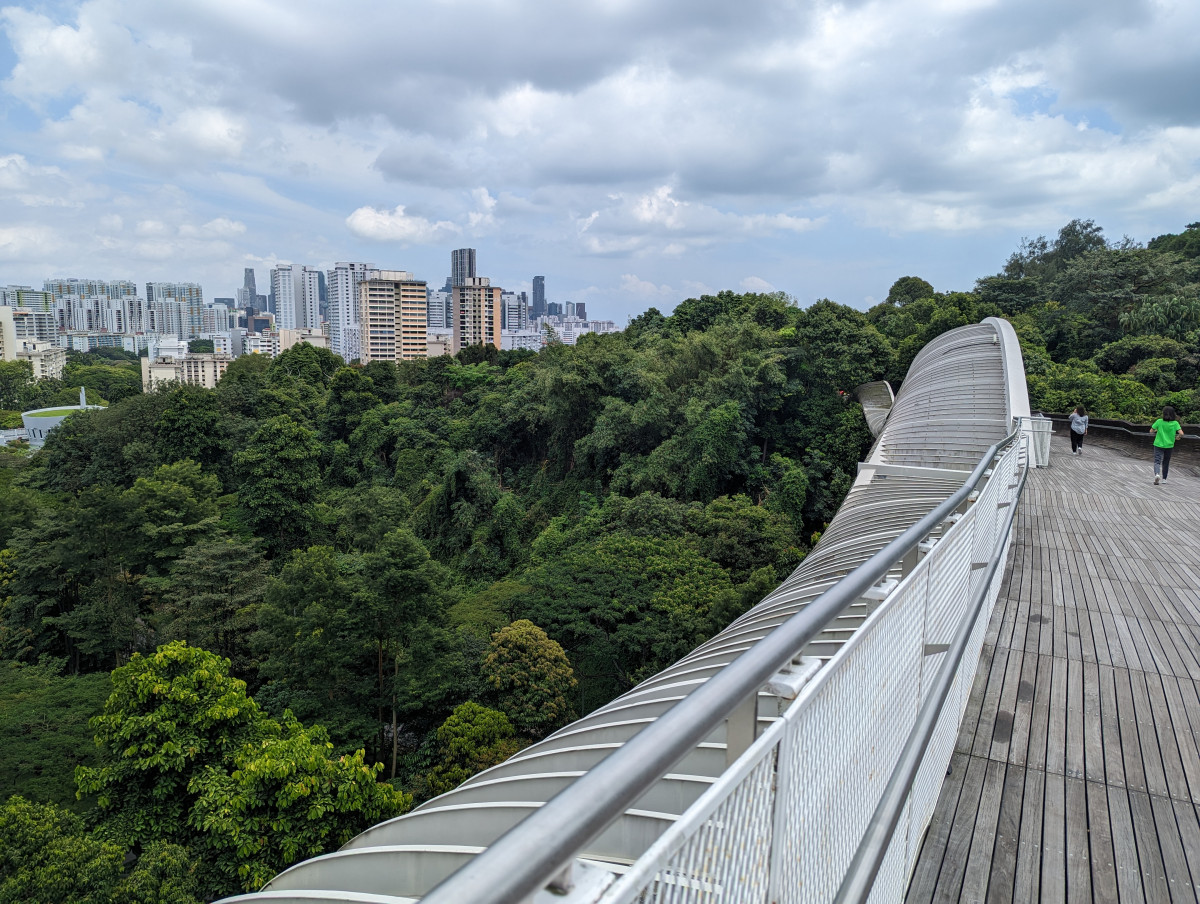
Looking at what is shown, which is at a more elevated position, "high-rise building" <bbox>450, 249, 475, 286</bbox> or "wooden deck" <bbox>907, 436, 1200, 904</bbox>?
"high-rise building" <bbox>450, 249, 475, 286</bbox>

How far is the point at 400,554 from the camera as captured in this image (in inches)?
587

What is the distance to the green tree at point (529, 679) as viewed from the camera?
565 inches

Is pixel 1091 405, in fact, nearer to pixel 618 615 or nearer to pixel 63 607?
pixel 618 615

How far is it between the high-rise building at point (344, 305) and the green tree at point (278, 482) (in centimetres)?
12331

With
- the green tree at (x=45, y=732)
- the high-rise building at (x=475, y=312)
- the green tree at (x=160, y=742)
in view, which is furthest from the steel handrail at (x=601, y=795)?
the high-rise building at (x=475, y=312)

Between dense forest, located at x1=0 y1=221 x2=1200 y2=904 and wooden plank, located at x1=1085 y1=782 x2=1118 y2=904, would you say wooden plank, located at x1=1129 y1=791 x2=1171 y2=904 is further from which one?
dense forest, located at x1=0 y1=221 x2=1200 y2=904

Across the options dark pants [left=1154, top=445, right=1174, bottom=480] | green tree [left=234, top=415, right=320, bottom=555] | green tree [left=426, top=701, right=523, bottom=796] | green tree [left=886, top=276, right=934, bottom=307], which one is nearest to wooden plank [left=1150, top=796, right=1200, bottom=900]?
dark pants [left=1154, top=445, right=1174, bottom=480]

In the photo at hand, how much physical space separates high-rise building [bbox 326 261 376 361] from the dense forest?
11101cm

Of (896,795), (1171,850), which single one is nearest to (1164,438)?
(1171,850)

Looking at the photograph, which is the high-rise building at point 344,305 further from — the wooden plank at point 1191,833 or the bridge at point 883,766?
the wooden plank at point 1191,833

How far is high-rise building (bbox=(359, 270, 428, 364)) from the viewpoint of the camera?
3615 inches

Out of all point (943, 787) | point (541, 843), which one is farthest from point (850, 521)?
point (541, 843)

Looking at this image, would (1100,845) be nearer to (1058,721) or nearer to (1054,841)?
(1054,841)

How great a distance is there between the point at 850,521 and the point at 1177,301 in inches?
969
